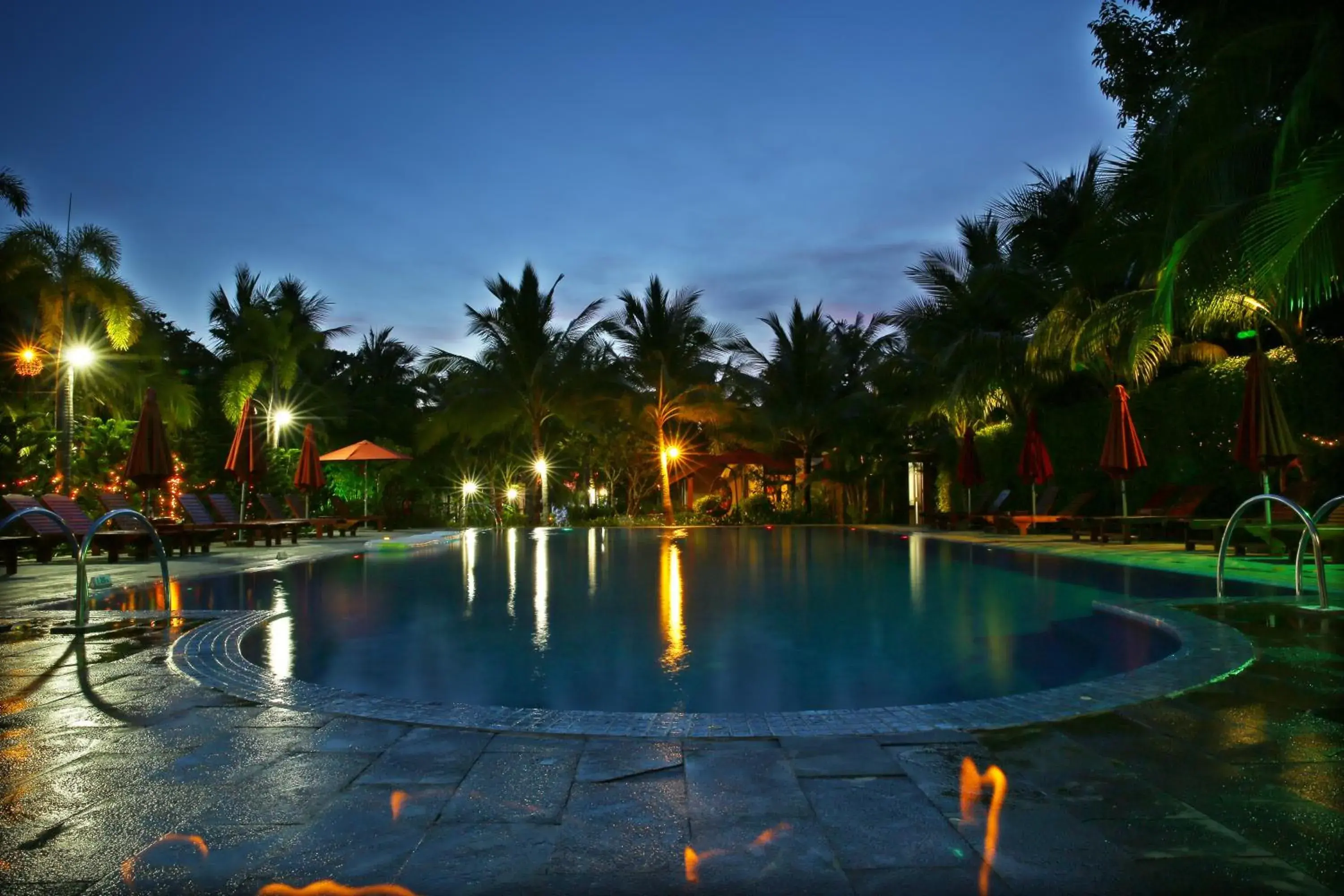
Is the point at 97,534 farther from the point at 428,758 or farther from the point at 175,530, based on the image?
the point at 428,758

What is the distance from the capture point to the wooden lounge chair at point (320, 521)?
61.8ft

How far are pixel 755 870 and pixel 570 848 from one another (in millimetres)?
532

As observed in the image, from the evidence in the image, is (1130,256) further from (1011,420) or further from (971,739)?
(971,739)

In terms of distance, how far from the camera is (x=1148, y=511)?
1462 centimetres

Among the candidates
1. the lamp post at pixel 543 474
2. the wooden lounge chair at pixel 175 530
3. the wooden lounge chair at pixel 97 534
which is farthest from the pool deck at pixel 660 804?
the lamp post at pixel 543 474

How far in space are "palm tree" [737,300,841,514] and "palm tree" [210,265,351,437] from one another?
44.6ft

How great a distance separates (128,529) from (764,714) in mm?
12438

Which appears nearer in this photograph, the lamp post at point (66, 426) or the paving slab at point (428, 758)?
the paving slab at point (428, 758)

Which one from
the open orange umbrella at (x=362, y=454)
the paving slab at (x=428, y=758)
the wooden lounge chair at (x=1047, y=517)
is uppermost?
the open orange umbrella at (x=362, y=454)

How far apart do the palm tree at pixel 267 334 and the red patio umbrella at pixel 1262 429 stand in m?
20.5

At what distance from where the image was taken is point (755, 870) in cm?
230

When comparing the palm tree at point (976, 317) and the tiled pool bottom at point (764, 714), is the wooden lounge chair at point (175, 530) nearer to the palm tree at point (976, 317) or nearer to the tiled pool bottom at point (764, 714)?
the tiled pool bottom at point (764, 714)

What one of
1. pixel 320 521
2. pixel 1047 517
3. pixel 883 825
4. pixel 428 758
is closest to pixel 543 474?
pixel 320 521

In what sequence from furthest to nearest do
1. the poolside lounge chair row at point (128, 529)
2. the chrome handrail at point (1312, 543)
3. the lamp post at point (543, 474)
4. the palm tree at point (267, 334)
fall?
1. the lamp post at point (543, 474)
2. the palm tree at point (267, 334)
3. the poolside lounge chair row at point (128, 529)
4. the chrome handrail at point (1312, 543)
